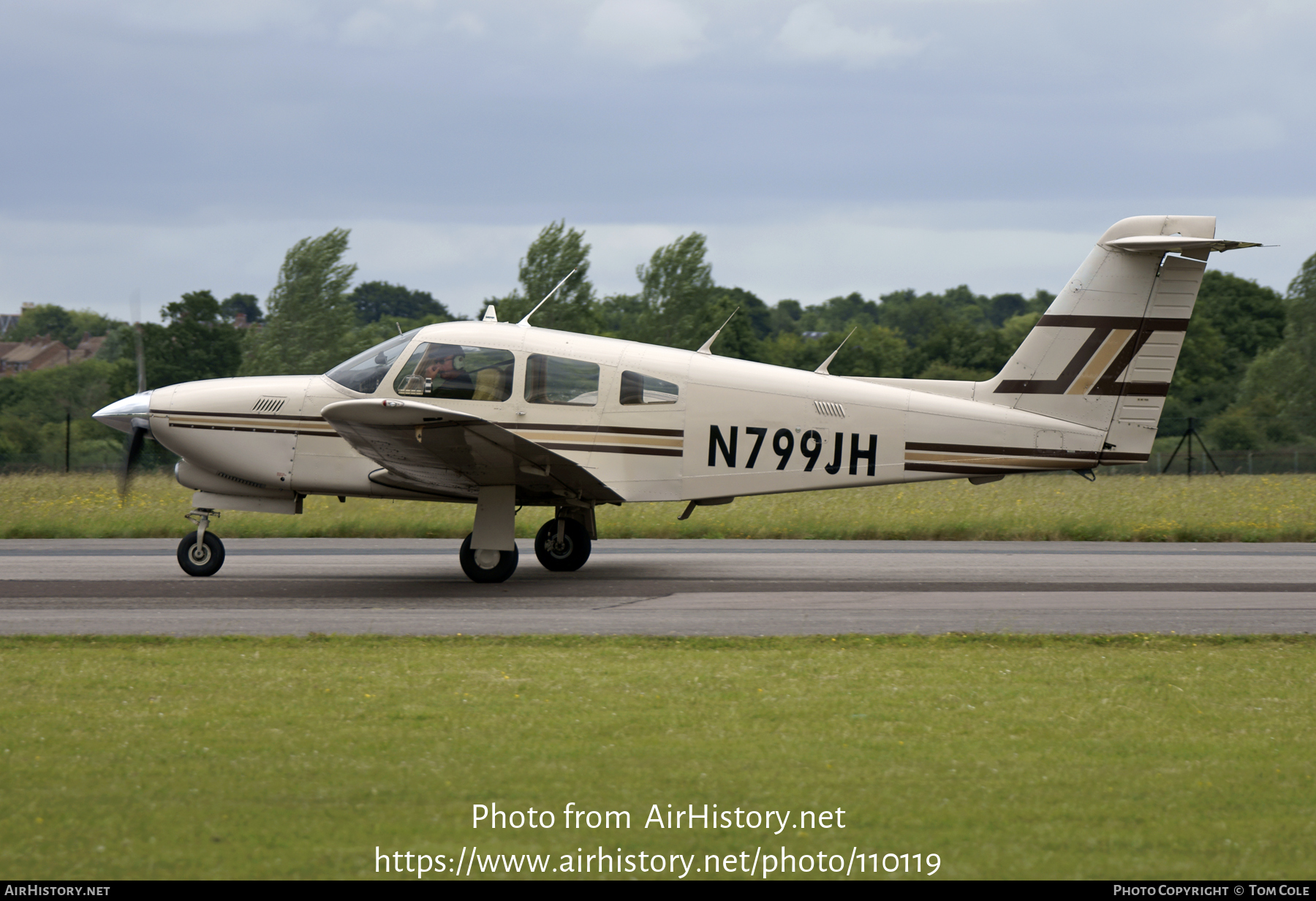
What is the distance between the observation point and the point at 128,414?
1302cm

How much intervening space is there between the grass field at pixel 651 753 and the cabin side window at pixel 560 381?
4.29 meters

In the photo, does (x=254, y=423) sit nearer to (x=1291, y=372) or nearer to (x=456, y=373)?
(x=456, y=373)

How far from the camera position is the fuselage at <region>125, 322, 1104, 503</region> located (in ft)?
41.3

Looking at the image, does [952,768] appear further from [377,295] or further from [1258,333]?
[377,295]

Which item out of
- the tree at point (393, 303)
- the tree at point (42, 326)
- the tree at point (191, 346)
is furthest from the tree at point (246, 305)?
the tree at point (191, 346)

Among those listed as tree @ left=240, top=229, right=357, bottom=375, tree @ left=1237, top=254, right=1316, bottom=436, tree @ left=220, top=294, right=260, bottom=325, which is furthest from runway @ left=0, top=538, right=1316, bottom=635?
tree @ left=220, top=294, right=260, bottom=325

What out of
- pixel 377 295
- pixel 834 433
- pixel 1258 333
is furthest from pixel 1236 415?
pixel 377 295

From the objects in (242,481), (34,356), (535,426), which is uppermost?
(34,356)

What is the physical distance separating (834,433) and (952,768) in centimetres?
748

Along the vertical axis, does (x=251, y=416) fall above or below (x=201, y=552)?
above

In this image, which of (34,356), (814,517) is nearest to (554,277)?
(814,517)

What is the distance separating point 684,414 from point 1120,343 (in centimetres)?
500

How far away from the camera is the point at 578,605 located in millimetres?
10977

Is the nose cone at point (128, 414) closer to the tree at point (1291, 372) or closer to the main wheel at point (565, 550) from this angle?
the main wheel at point (565, 550)
